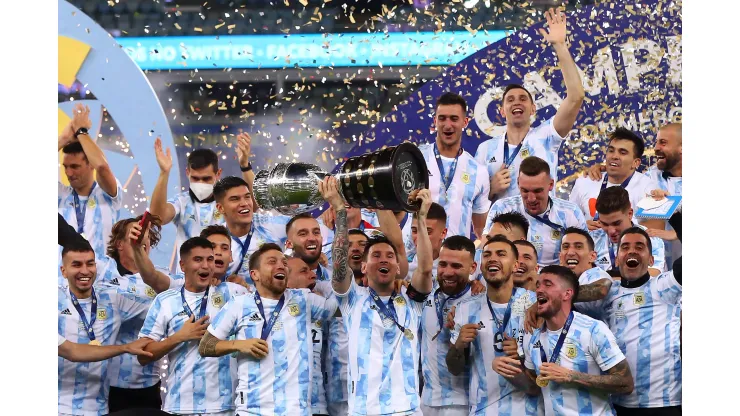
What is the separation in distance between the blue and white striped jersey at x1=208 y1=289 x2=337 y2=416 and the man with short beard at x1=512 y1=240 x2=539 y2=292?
116 centimetres

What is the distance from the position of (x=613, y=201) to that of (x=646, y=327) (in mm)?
830

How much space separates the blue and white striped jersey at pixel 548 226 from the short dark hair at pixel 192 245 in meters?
1.79

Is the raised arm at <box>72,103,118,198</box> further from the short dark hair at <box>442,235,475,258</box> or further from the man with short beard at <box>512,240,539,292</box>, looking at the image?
the man with short beard at <box>512,240,539,292</box>

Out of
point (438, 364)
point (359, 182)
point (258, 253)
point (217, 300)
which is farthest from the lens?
point (217, 300)

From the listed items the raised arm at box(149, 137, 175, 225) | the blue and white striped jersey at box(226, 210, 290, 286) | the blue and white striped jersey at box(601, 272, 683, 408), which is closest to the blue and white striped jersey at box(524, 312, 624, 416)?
the blue and white striped jersey at box(601, 272, 683, 408)

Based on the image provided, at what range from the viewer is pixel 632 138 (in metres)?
5.96

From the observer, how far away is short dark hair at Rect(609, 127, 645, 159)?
5.95 m

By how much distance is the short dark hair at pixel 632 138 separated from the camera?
595 cm

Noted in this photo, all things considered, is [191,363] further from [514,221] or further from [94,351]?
[514,221]

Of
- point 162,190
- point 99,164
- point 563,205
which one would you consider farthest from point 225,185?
point 563,205

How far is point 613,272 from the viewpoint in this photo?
577cm

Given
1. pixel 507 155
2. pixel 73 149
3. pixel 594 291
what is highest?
pixel 73 149

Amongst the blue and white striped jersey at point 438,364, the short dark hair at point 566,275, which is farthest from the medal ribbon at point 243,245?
the short dark hair at point 566,275

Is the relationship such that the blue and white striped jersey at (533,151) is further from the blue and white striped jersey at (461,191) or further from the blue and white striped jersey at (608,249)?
the blue and white striped jersey at (608,249)
